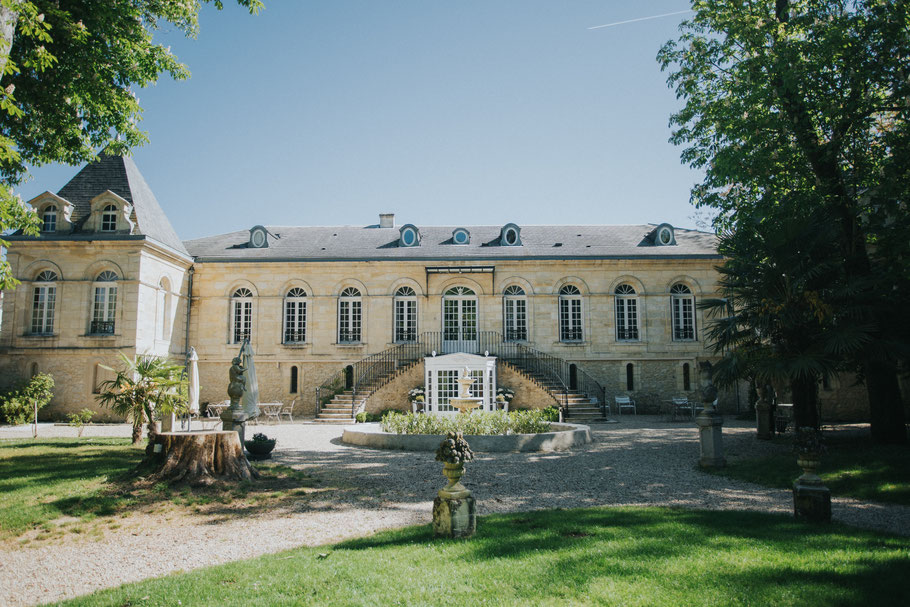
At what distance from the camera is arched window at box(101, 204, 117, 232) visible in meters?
19.5

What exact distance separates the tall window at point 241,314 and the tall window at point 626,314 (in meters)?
14.8

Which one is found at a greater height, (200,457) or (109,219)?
(109,219)

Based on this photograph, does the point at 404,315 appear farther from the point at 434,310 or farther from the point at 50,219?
the point at 50,219

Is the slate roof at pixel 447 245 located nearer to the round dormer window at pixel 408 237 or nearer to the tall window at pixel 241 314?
the round dormer window at pixel 408 237

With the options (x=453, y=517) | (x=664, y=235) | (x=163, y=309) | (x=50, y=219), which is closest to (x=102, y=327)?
(x=163, y=309)

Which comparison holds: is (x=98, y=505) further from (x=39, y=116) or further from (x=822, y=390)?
(x=822, y=390)

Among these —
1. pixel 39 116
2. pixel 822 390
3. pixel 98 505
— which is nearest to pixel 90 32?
Answer: pixel 39 116

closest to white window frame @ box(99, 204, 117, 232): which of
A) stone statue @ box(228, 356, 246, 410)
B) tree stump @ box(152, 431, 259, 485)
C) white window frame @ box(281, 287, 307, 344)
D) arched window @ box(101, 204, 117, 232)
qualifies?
arched window @ box(101, 204, 117, 232)

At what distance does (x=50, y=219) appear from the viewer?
19641mm

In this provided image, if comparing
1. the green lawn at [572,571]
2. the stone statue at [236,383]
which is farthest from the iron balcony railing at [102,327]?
the green lawn at [572,571]

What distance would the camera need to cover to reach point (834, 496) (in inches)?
298

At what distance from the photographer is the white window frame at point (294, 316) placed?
2203cm

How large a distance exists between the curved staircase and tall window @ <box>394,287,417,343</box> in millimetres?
425

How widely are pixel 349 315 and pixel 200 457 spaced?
46.9 ft
